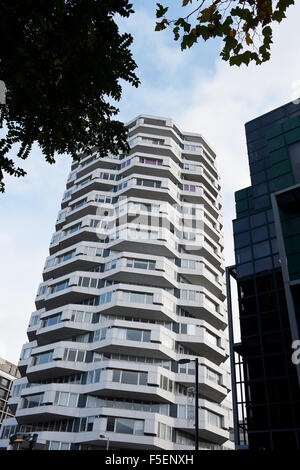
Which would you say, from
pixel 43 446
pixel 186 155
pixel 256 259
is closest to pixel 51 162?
pixel 256 259

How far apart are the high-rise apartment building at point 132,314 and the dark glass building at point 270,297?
1194cm

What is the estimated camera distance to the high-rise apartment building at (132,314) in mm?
40812

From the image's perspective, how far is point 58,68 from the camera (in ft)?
16.2

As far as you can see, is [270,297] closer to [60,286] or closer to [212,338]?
[212,338]

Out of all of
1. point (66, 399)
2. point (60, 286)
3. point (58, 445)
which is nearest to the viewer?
point (58, 445)

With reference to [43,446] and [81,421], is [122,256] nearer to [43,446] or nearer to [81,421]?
[81,421]

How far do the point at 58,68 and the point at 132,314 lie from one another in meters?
44.1

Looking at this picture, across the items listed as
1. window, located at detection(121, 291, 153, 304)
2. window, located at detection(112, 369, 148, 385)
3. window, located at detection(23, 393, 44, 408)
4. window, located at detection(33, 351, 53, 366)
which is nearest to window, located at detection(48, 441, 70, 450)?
window, located at detection(23, 393, 44, 408)

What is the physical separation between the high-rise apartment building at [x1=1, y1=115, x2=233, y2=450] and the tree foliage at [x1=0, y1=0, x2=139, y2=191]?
3804 centimetres

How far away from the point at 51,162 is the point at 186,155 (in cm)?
6379

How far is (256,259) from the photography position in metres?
34.8

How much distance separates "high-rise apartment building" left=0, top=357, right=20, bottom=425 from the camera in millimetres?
92938

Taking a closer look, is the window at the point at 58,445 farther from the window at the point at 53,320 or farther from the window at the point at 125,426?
the window at the point at 53,320

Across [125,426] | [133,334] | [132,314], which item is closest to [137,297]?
[132,314]
